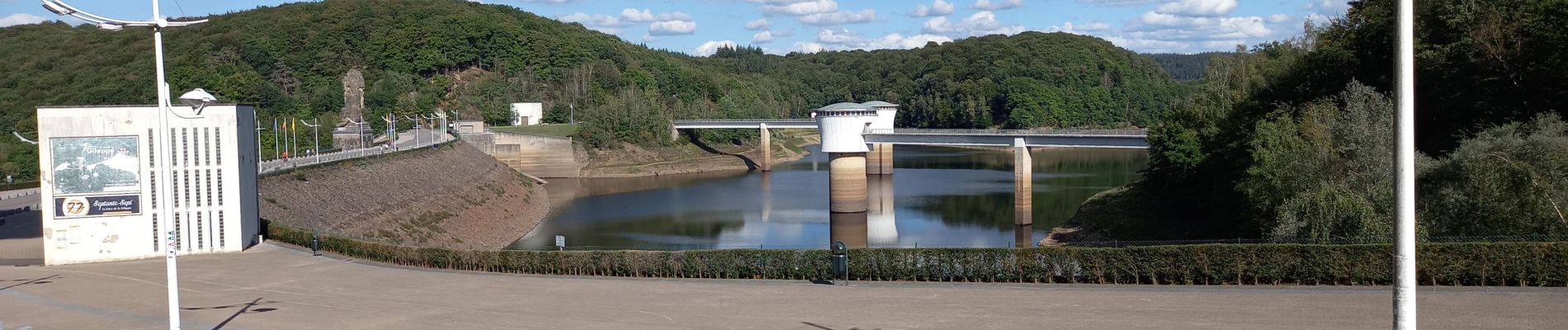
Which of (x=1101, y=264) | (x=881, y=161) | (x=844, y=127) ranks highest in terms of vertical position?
(x=844, y=127)

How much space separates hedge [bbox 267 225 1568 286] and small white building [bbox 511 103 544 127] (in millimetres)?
99220

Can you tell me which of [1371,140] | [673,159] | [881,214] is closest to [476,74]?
[673,159]

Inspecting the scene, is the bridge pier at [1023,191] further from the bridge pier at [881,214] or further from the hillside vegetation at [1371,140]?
the bridge pier at [881,214]

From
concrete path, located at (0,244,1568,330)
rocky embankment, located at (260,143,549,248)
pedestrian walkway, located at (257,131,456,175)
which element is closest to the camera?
concrete path, located at (0,244,1568,330)

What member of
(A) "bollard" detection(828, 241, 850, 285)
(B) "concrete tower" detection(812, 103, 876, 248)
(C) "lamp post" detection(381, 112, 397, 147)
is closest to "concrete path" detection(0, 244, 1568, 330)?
(A) "bollard" detection(828, 241, 850, 285)

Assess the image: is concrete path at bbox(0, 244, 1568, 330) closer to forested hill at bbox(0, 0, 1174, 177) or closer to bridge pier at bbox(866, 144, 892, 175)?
bridge pier at bbox(866, 144, 892, 175)

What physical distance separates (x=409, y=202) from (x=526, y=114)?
72.1 metres

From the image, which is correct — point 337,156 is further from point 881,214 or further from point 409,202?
point 881,214

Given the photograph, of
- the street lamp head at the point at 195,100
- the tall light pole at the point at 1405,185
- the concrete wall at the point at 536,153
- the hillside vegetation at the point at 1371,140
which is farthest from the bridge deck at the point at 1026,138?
the tall light pole at the point at 1405,185

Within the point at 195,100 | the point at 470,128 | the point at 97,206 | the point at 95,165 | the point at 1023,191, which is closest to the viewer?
the point at 195,100

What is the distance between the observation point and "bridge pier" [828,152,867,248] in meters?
63.0

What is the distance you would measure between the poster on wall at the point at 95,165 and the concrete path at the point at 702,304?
320cm

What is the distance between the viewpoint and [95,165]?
29406mm

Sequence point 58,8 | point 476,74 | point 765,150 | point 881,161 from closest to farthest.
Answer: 1. point 58,8
2. point 881,161
3. point 765,150
4. point 476,74
